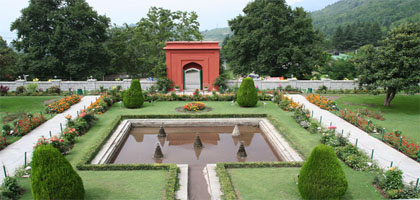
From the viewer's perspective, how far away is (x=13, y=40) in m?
27.3

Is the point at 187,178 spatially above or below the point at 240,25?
below

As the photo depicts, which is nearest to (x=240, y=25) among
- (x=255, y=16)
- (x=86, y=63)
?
(x=255, y=16)

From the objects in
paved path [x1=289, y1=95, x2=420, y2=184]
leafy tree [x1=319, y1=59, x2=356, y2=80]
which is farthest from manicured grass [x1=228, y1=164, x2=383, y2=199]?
leafy tree [x1=319, y1=59, x2=356, y2=80]

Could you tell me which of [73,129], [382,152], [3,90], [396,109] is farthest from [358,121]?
[3,90]

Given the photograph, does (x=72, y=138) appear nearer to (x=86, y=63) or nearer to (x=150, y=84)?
(x=150, y=84)

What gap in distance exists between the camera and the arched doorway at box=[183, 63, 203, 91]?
23844mm

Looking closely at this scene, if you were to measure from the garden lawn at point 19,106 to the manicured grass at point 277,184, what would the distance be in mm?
12115

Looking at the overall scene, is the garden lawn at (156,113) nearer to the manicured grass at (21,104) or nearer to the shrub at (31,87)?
the manicured grass at (21,104)

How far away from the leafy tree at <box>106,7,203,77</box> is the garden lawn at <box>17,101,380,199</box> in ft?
41.0

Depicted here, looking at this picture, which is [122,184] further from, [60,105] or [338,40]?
[338,40]

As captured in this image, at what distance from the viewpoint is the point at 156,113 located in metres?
16.4

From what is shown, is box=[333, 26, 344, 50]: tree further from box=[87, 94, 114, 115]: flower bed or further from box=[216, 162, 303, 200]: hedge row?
box=[216, 162, 303, 200]: hedge row

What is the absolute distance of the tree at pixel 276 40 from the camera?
88.3ft

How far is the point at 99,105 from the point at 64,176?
11.2m
